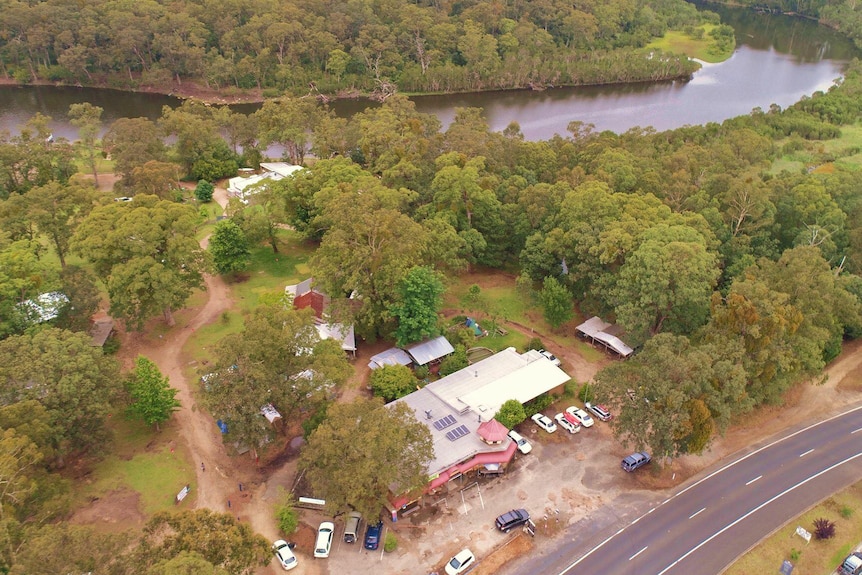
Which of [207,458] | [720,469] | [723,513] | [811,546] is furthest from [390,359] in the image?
[811,546]

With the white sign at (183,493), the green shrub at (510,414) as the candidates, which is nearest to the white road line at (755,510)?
the green shrub at (510,414)

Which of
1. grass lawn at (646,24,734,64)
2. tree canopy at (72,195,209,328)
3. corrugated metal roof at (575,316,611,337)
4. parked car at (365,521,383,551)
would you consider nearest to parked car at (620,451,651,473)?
corrugated metal roof at (575,316,611,337)

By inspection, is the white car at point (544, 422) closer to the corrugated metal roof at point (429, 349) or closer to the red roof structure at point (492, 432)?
the red roof structure at point (492, 432)

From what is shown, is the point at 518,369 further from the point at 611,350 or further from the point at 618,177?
the point at 618,177

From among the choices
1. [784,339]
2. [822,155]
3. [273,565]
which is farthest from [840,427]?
[822,155]

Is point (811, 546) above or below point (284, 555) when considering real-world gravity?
below

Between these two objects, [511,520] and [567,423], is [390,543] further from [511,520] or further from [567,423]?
[567,423]
